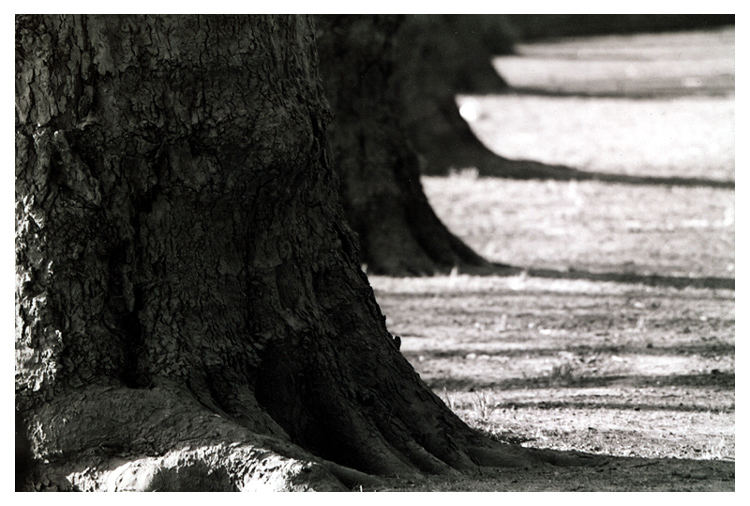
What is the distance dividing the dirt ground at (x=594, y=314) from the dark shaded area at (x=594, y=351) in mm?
13

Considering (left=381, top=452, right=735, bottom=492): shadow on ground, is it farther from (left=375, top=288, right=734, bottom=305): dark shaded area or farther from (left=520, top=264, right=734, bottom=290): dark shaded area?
(left=520, top=264, right=734, bottom=290): dark shaded area

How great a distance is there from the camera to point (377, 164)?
1031 centimetres

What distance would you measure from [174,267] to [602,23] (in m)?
35.7

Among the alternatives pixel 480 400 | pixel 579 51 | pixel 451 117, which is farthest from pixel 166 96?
pixel 579 51

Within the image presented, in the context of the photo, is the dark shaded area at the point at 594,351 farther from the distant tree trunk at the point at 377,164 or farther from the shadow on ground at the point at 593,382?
the distant tree trunk at the point at 377,164

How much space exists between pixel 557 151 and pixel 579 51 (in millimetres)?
15984

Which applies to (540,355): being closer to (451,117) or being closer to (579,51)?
(451,117)

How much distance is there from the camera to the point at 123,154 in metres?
4.46

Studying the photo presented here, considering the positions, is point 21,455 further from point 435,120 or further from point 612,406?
point 435,120

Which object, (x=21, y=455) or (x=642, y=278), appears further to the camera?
(x=642, y=278)

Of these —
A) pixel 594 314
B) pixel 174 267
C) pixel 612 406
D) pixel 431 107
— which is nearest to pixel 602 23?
pixel 431 107

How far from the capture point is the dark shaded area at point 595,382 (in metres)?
6.79

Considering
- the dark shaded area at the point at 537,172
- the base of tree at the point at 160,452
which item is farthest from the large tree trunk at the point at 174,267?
the dark shaded area at the point at 537,172

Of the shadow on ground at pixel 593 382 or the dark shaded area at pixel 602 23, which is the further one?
the dark shaded area at pixel 602 23
